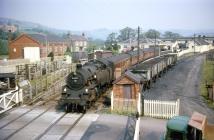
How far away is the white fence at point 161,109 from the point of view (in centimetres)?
1970

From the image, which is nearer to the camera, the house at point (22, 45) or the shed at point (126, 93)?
the shed at point (126, 93)

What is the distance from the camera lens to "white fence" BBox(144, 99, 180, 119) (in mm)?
19703

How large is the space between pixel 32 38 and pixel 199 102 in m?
45.5

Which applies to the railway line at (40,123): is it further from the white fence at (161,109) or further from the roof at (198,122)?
the roof at (198,122)

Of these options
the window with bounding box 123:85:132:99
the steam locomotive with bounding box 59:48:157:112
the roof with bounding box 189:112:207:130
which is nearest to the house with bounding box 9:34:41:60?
the steam locomotive with bounding box 59:48:157:112

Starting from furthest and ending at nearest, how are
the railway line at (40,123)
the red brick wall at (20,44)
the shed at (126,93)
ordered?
the red brick wall at (20,44)
the shed at (126,93)
the railway line at (40,123)

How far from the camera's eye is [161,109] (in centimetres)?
2000

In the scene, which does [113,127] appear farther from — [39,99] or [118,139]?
[39,99]

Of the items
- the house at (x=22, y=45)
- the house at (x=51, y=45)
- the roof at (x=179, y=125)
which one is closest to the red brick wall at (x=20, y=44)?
→ the house at (x=22, y=45)

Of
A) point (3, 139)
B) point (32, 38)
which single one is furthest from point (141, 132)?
point (32, 38)

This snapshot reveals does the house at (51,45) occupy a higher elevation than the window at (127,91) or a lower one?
higher

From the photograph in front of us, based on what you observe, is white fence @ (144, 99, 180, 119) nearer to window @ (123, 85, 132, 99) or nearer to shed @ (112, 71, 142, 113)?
shed @ (112, 71, 142, 113)

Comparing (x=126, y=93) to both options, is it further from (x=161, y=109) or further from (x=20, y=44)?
(x=20, y=44)

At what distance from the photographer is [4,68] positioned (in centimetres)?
3847
